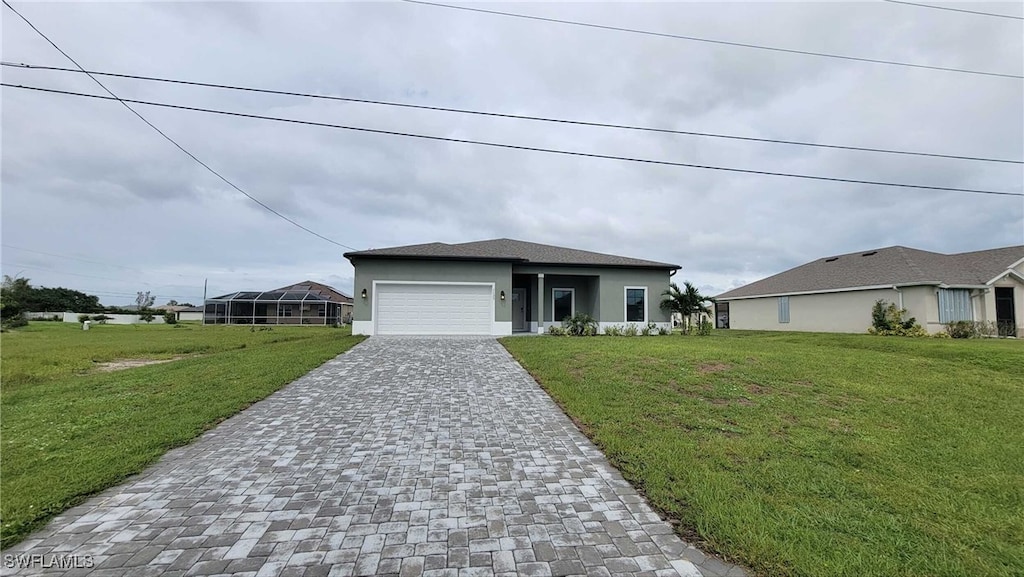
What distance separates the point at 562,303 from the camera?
19.0 m

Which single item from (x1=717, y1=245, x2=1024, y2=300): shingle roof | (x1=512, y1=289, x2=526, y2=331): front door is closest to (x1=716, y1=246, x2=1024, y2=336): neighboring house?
(x1=717, y1=245, x2=1024, y2=300): shingle roof

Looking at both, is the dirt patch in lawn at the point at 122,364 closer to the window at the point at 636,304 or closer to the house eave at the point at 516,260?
the house eave at the point at 516,260

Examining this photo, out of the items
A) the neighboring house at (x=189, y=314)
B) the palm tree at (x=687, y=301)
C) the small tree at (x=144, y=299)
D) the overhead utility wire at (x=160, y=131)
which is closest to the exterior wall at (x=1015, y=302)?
the palm tree at (x=687, y=301)

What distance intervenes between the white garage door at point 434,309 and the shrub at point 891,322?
16.4 m

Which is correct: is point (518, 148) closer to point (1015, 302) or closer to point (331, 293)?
point (1015, 302)

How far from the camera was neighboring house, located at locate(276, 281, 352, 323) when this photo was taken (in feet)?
128

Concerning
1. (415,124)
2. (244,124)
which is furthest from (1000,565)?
(244,124)

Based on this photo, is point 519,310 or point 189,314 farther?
point 189,314

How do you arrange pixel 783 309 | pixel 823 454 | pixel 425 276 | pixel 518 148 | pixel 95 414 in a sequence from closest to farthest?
pixel 823 454 < pixel 95 414 < pixel 518 148 < pixel 425 276 < pixel 783 309

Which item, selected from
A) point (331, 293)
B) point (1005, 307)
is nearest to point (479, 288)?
point (1005, 307)

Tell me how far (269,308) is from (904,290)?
4003cm

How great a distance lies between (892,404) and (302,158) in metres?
14.3

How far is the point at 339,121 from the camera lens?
8.54m

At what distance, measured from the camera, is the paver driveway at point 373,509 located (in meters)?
2.45
